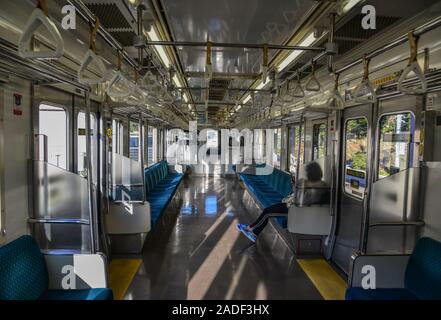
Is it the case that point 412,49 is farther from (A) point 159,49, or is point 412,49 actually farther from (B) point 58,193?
(B) point 58,193

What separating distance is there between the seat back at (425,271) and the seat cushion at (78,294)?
2741mm

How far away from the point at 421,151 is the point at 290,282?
86.4 inches

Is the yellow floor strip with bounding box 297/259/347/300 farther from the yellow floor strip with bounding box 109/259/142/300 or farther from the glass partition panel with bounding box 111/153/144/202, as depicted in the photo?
the glass partition panel with bounding box 111/153/144/202

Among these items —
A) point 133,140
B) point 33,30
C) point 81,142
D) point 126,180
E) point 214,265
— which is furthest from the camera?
point 133,140

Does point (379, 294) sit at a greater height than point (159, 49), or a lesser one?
lesser

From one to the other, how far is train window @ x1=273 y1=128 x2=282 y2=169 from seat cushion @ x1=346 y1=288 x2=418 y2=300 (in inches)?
227

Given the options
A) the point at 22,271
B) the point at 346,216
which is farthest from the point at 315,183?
the point at 22,271

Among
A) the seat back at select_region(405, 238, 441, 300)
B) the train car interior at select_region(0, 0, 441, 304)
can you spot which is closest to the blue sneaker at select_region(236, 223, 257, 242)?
the train car interior at select_region(0, 0, 441, 304)

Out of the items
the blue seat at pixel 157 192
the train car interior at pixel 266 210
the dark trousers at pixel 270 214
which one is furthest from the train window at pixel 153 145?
the dark trousers at pixel 270 214

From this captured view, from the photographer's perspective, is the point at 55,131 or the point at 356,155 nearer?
the point at 55,131

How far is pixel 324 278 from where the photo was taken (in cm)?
399

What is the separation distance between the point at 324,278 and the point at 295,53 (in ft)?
10.1

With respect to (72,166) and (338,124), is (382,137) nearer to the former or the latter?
(338,124)

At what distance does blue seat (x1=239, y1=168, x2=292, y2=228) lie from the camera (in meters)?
6.39
